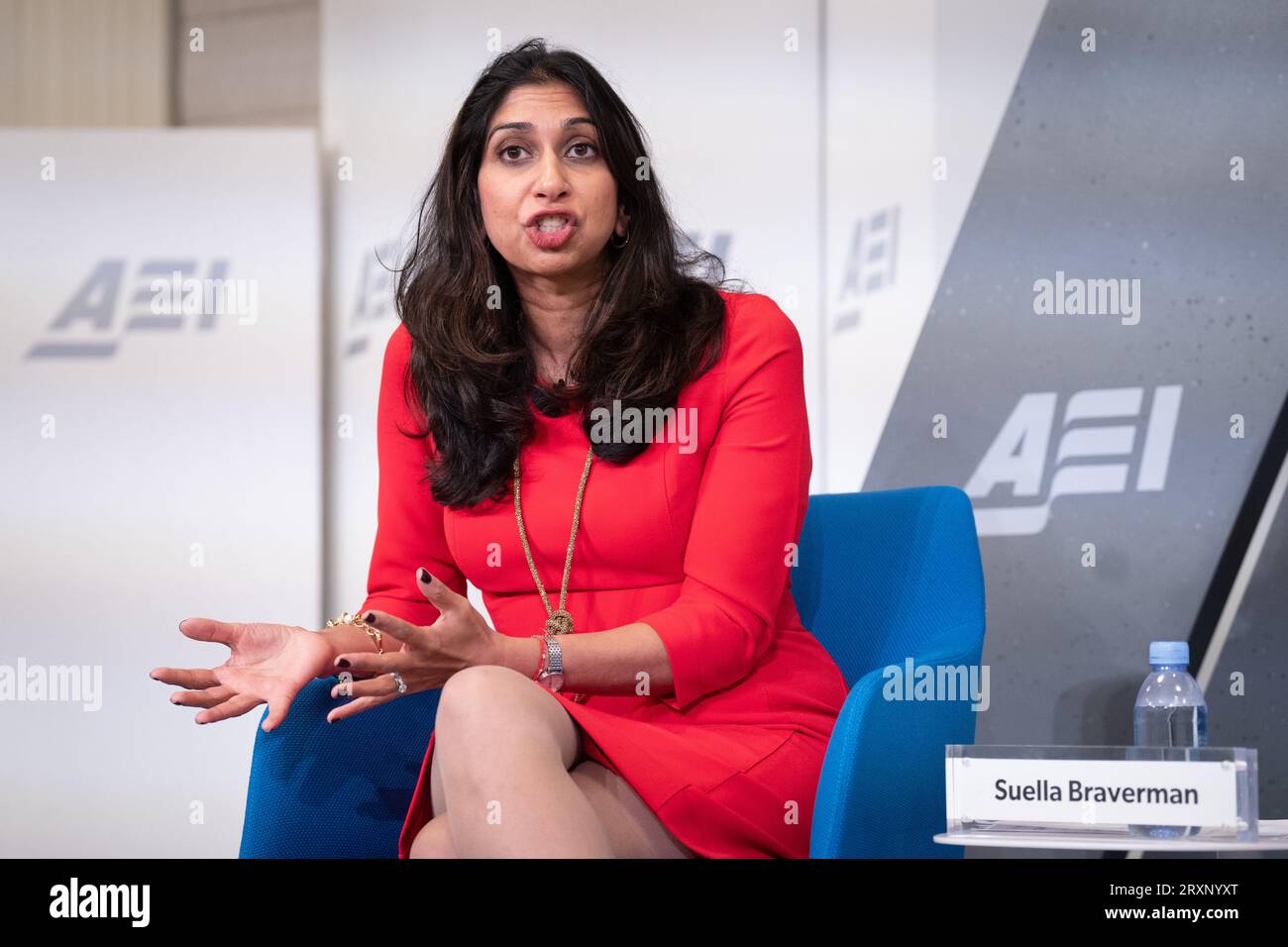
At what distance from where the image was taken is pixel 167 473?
3.14 metres

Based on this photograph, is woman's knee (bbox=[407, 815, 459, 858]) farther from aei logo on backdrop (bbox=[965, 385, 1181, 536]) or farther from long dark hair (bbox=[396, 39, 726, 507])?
aei logo on backdrop (bbox=[965, 385, 1181, 536])

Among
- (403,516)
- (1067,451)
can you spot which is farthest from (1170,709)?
(403,516)

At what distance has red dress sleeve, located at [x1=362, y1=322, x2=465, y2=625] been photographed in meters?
2.03

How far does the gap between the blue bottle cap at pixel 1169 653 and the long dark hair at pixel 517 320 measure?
0.79 m

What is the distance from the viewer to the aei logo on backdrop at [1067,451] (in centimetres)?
316

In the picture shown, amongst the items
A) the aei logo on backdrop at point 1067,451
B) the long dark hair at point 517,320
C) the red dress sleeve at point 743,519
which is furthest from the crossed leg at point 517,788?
the aei logo on backdrop at point 1067,451

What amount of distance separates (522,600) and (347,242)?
5.10 feet

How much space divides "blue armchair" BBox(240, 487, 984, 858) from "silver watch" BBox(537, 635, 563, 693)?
0.31 m

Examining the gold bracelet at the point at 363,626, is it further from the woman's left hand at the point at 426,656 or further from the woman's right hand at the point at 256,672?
the woman's left hand at the point at 426,656

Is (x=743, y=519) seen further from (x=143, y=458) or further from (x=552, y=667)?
(x=143, y=458)

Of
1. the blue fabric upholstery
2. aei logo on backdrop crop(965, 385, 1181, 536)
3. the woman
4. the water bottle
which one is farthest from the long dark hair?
the water bottle

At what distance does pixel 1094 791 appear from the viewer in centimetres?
154

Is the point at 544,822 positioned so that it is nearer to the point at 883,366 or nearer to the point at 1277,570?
the point at 883,366

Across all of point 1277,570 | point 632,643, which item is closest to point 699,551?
point 632,643
